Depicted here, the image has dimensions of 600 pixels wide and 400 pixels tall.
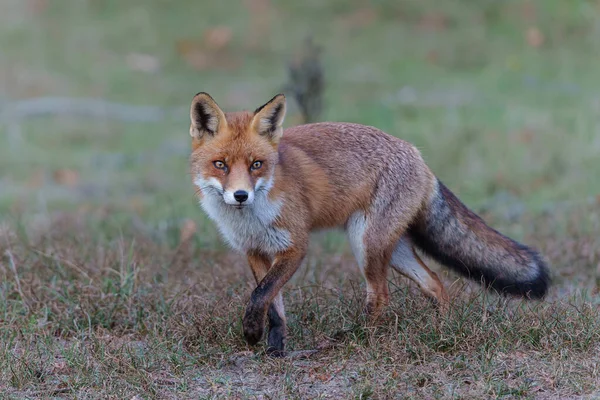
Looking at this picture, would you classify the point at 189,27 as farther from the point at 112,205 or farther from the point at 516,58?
the point at 112,205

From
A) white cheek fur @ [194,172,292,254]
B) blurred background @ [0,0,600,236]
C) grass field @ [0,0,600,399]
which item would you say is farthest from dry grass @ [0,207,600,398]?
blurred background @ [0,0,600,236]

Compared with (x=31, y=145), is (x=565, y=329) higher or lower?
higher

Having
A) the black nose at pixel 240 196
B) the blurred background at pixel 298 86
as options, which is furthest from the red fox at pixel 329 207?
the blurred background at pixel 298 86

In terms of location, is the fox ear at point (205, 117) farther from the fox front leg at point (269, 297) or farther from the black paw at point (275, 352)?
the black paw at point (275, 352)

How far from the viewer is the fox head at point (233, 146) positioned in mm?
5062

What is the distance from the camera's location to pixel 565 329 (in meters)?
5.06

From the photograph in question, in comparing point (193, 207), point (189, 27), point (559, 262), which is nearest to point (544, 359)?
point (559, 262)

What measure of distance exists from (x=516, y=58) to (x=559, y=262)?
9629 millimetres

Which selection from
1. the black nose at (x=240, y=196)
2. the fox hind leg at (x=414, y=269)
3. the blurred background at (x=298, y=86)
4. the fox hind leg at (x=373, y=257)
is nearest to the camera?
the black nose at (x=240, y=196)

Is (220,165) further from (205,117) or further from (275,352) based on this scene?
(275,352)

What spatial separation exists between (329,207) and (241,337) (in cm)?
100

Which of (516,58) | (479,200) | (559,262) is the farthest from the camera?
(516,58)

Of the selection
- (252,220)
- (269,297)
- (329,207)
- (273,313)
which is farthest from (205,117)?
(273,313)

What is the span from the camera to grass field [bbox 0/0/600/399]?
488cm
